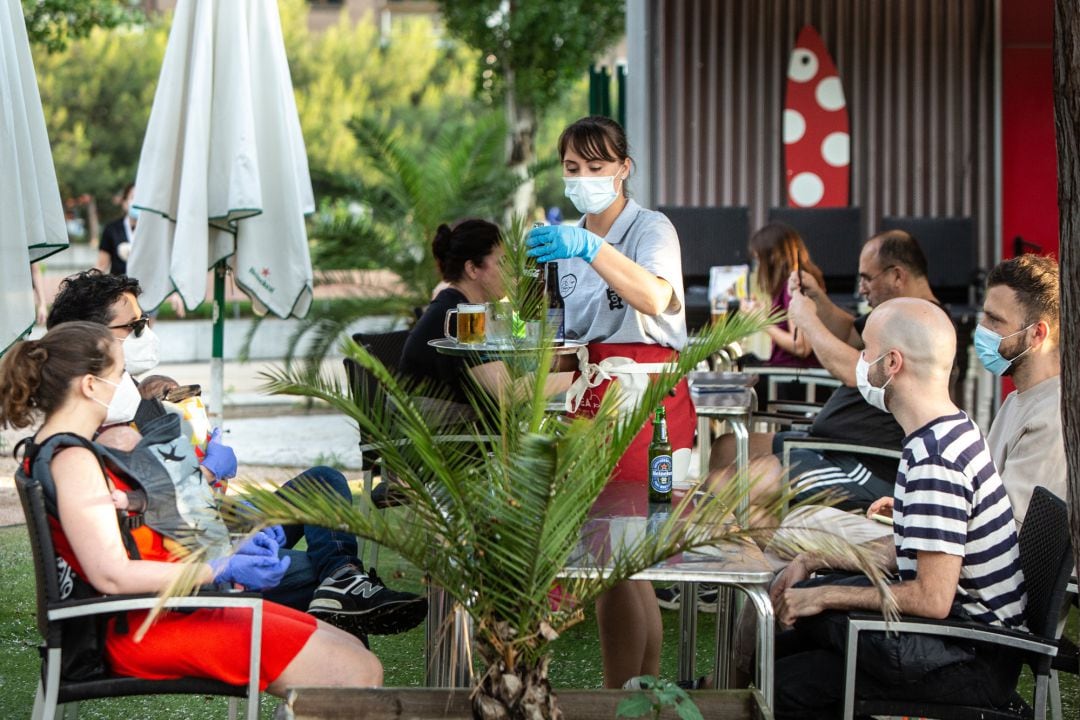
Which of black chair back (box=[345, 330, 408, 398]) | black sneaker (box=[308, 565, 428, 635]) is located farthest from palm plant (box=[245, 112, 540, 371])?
black sneaker (box=[308, 565, 428, 635])

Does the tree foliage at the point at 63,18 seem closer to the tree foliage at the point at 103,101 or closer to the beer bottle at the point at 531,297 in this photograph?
the beer bottle at the point at 531,297

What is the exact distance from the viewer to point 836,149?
9.96 m

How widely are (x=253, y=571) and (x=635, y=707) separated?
3.88 feet

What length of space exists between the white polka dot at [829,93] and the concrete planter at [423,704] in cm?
772

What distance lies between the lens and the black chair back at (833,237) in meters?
9.43

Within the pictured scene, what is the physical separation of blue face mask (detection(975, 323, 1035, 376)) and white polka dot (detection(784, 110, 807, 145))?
6257 millimetres

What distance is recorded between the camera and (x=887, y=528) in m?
3.84

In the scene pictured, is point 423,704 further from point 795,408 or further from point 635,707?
point 795,408

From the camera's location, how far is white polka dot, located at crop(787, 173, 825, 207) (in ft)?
32.8

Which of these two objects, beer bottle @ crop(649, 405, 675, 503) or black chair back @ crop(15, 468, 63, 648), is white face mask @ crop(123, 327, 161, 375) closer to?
black chair back @ crop(15, 468, 63, 648)

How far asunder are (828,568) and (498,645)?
1.28 metres

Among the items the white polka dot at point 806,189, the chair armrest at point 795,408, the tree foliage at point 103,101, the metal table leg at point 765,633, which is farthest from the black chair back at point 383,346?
the tree foliage at point 103,101

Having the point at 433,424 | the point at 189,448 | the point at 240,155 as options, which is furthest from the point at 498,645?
the point at 240,155

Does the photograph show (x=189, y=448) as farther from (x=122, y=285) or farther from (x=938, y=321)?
(x=938, y=321)
